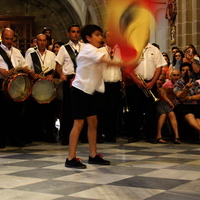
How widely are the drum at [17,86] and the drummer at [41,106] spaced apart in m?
0.63

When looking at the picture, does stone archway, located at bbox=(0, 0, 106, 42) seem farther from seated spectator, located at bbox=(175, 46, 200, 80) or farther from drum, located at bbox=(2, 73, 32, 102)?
drum, located at bbox=(2, 73, 32, 102)

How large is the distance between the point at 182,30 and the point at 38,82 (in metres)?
6.59

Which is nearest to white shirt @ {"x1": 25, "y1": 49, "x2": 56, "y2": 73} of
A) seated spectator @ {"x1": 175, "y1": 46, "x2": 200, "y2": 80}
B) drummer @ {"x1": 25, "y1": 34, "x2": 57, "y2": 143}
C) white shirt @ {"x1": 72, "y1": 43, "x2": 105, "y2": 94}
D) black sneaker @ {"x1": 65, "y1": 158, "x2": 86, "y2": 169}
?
drummer @ {"x1": 25, "y1": 34, "x2": 57, "y2": 143}

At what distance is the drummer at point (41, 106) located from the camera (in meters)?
8.13

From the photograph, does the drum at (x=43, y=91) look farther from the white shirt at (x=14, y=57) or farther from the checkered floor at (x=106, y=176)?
the checkered floor at (x=106, y=176)

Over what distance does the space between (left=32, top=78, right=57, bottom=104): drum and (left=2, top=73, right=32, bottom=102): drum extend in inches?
10.0

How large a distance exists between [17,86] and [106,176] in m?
2.97

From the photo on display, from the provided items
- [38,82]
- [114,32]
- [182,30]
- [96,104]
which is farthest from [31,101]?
[182,30]

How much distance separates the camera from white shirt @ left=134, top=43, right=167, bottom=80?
805 cm

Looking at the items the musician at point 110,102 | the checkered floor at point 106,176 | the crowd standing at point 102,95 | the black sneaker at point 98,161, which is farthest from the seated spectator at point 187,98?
the black sneaker at point 98,161

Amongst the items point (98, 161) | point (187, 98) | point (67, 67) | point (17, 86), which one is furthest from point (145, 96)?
point (98, 161)

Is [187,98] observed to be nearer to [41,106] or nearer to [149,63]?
[149,63]

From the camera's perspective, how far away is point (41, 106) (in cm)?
827

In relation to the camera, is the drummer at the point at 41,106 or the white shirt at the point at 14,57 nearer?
the white shirt at the point at 14,57
